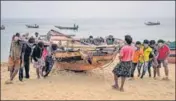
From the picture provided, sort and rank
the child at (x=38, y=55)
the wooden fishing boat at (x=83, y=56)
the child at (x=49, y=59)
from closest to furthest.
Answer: the child at (x=38, y=55) → the wooden fishing boat at (x=83, y=56) → the child at (x=49, y=59)

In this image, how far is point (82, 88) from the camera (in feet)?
30.8

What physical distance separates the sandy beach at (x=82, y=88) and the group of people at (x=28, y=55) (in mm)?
326

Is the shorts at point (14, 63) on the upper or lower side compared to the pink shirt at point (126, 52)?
lower

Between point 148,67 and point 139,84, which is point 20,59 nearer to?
point 139,84

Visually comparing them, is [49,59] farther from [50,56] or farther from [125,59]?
[125,59]

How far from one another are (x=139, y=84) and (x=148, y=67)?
130 cm

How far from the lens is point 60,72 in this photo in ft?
36.7

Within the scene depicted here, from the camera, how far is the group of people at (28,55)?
9609 millimetres

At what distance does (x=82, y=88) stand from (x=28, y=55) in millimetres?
2066

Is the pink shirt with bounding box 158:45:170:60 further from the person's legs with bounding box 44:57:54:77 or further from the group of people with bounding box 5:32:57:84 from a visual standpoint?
the person's legs with bounding box 44:57:54:77

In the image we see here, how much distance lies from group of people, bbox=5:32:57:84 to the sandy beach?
0.33 metres

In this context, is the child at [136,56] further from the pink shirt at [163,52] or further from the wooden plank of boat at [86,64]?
the wooden plank of boat at [86,64]

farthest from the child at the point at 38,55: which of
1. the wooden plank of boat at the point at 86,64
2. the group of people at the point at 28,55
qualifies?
the wooden plank of boat at the point at 86,64

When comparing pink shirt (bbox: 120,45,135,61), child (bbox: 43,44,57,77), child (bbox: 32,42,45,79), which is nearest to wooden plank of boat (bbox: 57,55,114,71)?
child (bbox: 43,44,57,77)
